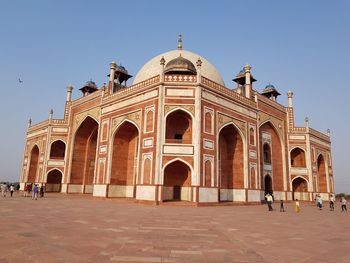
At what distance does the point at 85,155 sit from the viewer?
32.4 metres

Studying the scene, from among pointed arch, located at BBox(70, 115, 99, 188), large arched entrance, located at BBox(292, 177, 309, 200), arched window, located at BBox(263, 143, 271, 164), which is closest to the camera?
arched window, located at BBox(263, 143, 271, 164)

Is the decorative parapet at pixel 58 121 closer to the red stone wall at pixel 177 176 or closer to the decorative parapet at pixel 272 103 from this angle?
the red stone wall at pixel 177 176

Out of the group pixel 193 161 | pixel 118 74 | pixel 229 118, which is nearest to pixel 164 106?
pixel 193 161

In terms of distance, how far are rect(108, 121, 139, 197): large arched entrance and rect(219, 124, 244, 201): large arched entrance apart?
7827mm

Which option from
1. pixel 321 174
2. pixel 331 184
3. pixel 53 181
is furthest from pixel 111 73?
pixel 331 184

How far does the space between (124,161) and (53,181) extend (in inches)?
561

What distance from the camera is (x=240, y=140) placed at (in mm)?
24453

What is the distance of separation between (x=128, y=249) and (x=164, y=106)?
1527 centimetres

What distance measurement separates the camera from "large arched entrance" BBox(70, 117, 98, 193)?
102 ft

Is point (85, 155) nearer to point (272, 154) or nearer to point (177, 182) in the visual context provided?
point (177, 182)

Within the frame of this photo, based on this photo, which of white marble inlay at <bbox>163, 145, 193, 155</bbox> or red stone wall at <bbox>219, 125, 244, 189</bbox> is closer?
white marble inlay at <bbox>163, 145, 193, 155</bbox>

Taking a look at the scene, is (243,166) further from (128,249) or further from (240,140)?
(128,249)

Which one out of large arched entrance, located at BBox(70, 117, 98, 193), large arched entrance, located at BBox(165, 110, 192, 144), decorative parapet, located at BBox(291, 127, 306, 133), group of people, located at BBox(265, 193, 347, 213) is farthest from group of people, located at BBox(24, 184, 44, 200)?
decorative parapet, located at BBox(291, 127, 306, 133)

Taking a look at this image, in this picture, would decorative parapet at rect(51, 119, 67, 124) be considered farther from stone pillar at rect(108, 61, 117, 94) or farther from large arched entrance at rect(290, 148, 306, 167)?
large arched entrance at rect(290, 148, 306, 167)
